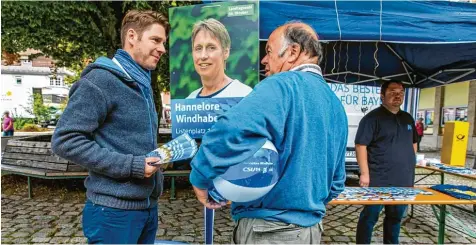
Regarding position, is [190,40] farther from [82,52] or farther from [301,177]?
[82,52]

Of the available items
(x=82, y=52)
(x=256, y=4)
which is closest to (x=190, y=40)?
(x=256, y=4)

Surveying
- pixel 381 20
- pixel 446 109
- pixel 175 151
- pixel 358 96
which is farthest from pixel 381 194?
pixel 446 109

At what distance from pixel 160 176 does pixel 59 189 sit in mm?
5318

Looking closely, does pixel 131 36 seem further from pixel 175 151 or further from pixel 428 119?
pixel 428 119

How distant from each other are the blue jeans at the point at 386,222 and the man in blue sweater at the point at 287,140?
218 centimetres

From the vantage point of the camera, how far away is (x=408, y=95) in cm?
584

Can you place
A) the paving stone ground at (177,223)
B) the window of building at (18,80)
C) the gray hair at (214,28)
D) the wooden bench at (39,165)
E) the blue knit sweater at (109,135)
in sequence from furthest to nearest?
1. the window of building at (18,80)
2. the wooden bench at (39,165)
3. the paving stone ground at (177,223)
4. the gray hair at (214,28)
5. the blue knit sweater at (109,135)

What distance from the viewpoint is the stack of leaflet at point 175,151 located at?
1.48 metres

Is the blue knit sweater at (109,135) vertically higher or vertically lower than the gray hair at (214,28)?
lower

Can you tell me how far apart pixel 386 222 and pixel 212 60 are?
7.99 ft

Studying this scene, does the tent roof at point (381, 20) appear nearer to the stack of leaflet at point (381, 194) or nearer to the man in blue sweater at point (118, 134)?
the stack of leaflet at point (381, 194)

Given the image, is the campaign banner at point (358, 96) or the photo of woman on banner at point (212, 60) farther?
the campaign banner at point (358, 96)

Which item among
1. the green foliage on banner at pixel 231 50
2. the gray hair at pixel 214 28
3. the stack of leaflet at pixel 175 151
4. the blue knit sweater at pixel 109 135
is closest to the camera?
the blue knit sweater at pixel 109 135

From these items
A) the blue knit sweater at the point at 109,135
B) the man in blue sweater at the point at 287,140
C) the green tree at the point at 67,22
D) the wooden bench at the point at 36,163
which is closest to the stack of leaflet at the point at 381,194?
the man in blue sweater at the point at 287,140
